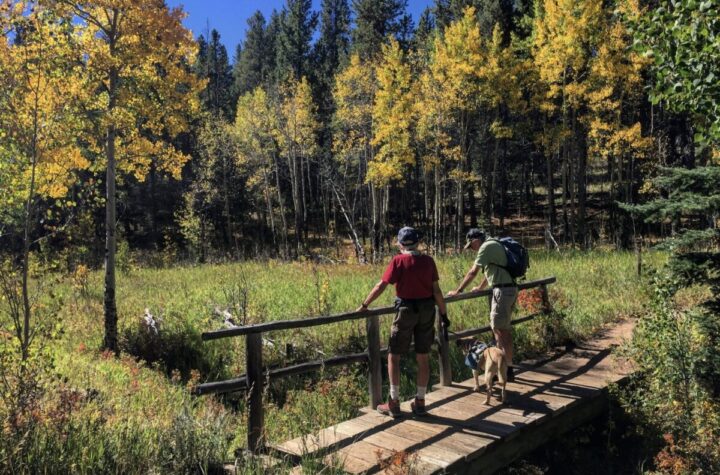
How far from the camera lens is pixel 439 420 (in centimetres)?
548

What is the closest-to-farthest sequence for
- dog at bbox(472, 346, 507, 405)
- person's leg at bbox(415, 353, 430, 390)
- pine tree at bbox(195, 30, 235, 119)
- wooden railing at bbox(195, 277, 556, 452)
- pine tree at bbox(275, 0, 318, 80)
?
1. wooden railing at bbox(195, 277, 556, 452)
2. person's leg at bbox(415, 353, 430, 390)
3. dog at bbox(472, 346, 507, 405)
4. pine tree at bbox(275, 0, 318, 80)
5. pine tree at bbox(195, 30, 235, 119)

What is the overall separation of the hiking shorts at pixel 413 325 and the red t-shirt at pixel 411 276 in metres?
0.10

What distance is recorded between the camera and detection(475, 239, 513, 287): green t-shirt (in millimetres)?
6523

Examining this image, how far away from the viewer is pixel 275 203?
146ft

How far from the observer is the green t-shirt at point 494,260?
652 centimetres

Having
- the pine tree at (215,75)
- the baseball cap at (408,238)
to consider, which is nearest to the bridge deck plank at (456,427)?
the baseball cap at (408,238)

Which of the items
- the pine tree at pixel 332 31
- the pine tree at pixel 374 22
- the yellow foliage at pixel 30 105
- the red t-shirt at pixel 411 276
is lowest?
the red t-shirt at pixel 411 276

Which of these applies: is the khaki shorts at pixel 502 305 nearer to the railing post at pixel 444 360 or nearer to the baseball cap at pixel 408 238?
the railing post at pixel 444 360

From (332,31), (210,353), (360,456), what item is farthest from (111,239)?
(332,31)

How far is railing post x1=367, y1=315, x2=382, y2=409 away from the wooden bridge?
0.5 inches

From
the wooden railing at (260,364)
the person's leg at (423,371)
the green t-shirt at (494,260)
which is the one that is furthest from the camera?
the green t-shirt at (494,260)

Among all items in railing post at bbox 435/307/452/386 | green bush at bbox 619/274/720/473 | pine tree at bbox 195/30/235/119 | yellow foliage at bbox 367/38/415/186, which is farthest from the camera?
pine tree at bbox 195/30/235/119

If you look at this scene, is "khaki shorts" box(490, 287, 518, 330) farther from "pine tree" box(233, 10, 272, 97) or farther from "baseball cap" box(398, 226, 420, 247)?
"pine tree" box(233, 10, 272, 97)

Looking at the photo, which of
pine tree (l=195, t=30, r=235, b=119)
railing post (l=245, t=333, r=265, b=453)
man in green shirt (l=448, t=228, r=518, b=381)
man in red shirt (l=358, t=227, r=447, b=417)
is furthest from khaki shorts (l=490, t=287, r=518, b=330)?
pine tree (l=195, t=30, r=235, b=119)
